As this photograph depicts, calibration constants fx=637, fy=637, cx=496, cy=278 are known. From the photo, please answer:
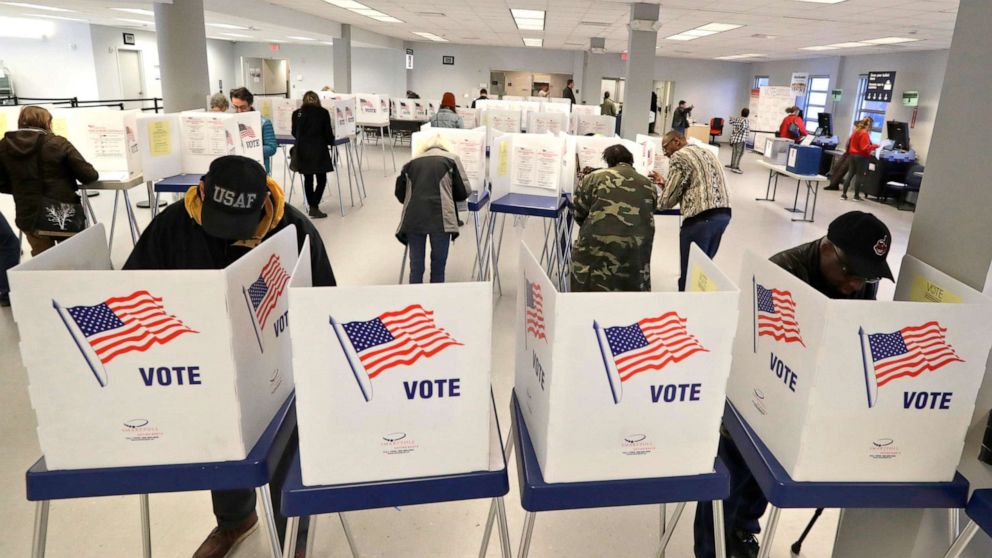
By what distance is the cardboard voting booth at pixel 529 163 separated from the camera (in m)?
4.77

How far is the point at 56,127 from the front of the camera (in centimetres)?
493

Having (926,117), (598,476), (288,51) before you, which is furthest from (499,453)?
(288,51)

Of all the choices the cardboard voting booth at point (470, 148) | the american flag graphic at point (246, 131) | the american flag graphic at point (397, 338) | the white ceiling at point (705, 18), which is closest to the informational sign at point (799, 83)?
the white ceiling at point (705, 18)

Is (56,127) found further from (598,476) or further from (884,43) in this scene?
(884,43)

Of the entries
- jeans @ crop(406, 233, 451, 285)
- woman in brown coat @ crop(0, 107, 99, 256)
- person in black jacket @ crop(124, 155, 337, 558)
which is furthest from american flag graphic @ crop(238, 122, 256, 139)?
person in black jacket @ crop(124, 155, 337, 558)

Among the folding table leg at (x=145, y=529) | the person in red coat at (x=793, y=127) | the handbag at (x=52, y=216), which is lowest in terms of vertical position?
the folding table leg at (x=145, y=529)

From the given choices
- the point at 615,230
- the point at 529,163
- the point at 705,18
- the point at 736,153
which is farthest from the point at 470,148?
the point at 736,153

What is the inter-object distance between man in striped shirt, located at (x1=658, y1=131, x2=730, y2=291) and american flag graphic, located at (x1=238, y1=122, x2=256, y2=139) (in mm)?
3470

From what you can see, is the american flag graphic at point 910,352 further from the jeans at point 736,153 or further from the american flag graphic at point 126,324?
the jeans at point 736,153

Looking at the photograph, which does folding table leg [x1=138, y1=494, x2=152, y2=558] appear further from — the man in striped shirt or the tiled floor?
the man in striped shirt

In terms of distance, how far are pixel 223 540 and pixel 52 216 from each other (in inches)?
119

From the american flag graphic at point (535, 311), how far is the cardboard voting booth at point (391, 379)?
0.14 meters

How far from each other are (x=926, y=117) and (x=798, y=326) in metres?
13.7

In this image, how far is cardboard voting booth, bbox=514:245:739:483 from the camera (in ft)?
3.91
